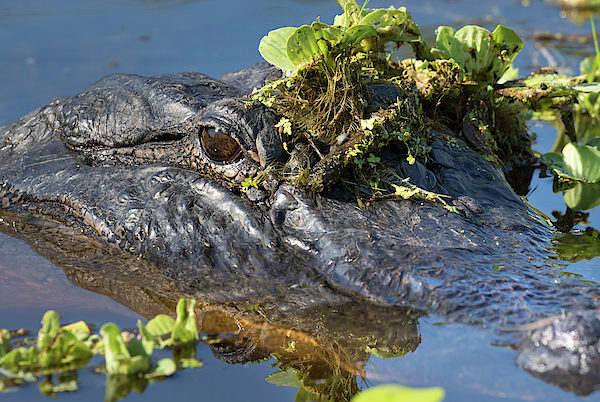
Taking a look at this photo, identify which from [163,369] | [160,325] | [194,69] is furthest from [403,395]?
[194,69]

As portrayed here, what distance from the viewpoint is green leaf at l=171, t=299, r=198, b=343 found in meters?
2.50

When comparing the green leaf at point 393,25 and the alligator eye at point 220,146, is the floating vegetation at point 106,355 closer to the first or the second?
the alligator eye at point 220,146

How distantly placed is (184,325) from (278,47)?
65.2 inches

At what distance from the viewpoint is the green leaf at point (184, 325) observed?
2496 millimetres

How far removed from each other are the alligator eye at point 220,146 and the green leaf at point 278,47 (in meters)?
0.51

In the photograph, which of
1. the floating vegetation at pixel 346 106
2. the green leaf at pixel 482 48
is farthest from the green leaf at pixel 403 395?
the green leaf at pixel 482 48

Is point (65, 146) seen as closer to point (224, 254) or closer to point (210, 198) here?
point (210, 198)

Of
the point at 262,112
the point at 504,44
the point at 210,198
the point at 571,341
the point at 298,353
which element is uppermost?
the point at 504,44

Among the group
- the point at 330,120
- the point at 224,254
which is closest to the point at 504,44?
the point at 330,120

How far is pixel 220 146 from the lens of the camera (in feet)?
11.1

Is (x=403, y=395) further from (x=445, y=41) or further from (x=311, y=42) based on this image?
(x=445, y=41)

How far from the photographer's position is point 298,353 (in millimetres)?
2625

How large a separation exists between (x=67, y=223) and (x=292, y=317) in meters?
1.73

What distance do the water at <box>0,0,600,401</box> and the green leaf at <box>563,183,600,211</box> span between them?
11 cm
